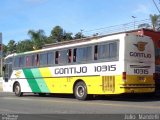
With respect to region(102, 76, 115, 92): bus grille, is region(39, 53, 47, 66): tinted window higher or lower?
higher

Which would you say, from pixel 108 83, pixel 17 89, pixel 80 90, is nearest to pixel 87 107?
pixel 108 83

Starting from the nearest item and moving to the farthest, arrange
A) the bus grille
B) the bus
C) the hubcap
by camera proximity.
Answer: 1. the bus
2. the bus grille
3. the hubcap

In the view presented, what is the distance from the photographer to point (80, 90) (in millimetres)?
22969

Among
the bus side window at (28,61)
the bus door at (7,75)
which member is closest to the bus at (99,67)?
the bus side window at (28,61)

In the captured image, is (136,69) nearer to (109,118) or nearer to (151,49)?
(151,49)

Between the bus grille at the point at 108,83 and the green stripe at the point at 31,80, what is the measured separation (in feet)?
21.3

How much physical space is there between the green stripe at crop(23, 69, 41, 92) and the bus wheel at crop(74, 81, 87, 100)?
13.7ft

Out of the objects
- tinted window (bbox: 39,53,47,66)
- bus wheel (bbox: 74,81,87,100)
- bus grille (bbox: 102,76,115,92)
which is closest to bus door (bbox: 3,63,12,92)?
→ tinted window (bbox: 39,53,47,66)

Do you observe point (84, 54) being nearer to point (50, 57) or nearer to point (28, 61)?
point (50, 57)

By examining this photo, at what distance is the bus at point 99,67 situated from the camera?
20.7 meters

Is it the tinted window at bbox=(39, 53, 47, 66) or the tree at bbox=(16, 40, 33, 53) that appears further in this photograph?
the tree at bbox=(16, 40, 33, 53)

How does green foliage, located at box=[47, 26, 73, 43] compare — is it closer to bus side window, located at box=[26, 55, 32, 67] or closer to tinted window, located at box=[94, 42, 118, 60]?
bus side window, located at box=[26, 55, 32, 67]

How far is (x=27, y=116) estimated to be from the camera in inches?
599

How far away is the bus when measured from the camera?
814 inches
